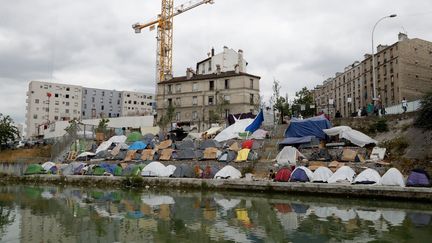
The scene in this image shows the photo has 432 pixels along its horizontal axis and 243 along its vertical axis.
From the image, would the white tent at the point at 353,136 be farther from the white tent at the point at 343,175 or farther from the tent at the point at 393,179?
the tent at the point at 393,179

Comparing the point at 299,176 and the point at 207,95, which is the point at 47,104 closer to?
the point at 207,95

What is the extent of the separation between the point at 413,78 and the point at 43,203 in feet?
215

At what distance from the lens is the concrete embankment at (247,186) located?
22806 mm

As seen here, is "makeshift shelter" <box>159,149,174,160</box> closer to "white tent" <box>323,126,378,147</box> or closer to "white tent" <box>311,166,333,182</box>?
"white tent" <box>323,126,378,147</box>

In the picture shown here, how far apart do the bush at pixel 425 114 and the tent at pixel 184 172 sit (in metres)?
16.6

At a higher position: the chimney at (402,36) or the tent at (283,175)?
the chimney at (402,36)

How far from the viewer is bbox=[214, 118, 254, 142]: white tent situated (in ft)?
143

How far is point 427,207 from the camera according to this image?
→ 20719 mm

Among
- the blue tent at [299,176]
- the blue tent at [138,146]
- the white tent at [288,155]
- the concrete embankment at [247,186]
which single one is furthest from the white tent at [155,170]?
the blue tent at [299,176]

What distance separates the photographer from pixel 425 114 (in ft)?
91.2

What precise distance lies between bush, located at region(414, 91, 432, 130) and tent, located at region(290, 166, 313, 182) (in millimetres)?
8332

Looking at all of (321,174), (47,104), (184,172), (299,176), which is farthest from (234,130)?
(47,104)

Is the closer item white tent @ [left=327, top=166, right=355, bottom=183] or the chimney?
white tent @ [left=327, top=166, right=355, bottom=183]

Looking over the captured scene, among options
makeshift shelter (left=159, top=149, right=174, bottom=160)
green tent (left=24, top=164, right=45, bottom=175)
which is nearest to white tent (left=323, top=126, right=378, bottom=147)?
makeshift shelter (left=159, top=149, right=174, bottom=160)
